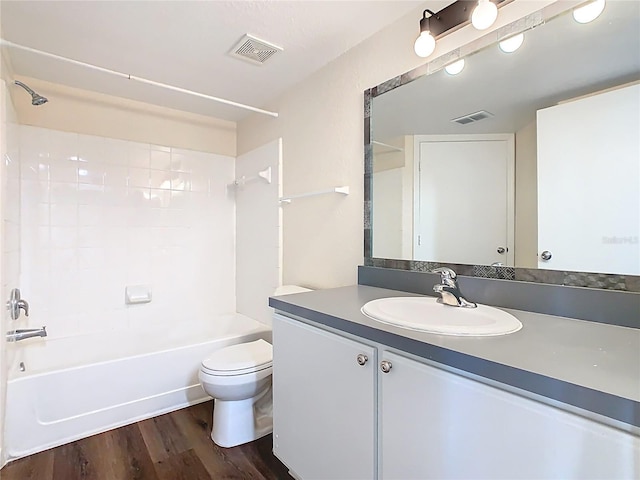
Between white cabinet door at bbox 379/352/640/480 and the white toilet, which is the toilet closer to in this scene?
Result: the white toilet

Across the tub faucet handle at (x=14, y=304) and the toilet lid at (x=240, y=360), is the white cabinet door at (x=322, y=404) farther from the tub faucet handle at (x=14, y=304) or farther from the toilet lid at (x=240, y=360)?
the tub faucet handle at (x=14, y=304)

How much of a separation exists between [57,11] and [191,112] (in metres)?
1.33

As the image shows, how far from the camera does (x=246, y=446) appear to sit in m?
1.79

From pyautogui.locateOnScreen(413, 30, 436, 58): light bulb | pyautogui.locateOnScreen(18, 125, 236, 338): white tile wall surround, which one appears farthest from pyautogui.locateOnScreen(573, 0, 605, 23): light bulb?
pyautogui.locateOnScreen(18, 125, 236, 338): white tile wall surround

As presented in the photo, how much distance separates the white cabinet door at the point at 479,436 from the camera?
617mm

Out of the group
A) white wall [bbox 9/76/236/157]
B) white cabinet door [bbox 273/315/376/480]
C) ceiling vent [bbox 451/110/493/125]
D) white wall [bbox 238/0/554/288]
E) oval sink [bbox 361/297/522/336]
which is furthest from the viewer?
white wall [bbox 9/76/236/157]

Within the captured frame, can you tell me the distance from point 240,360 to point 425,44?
1.77 meters

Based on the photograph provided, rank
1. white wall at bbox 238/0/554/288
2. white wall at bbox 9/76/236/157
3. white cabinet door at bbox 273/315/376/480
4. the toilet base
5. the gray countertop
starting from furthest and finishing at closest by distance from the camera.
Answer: white wall at bbox 9/76/236/157, the toilet base, white wall at bbox 238/0/554/288, white cabinet door at bbox 273/315/376/480, the gray countertop

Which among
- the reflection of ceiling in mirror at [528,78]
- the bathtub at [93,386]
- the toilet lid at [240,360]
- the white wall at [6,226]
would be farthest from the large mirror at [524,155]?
the white wall at [6,226]

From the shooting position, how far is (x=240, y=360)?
1847mm

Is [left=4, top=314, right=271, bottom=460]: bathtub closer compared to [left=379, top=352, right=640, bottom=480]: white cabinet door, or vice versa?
[left=379, top=352, right=640, bottom=480]: white cabinet door

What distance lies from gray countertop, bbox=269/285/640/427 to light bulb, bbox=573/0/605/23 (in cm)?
96

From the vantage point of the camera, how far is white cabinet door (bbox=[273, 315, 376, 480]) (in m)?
1.05

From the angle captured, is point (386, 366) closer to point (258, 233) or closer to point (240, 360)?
point (240, 360)
